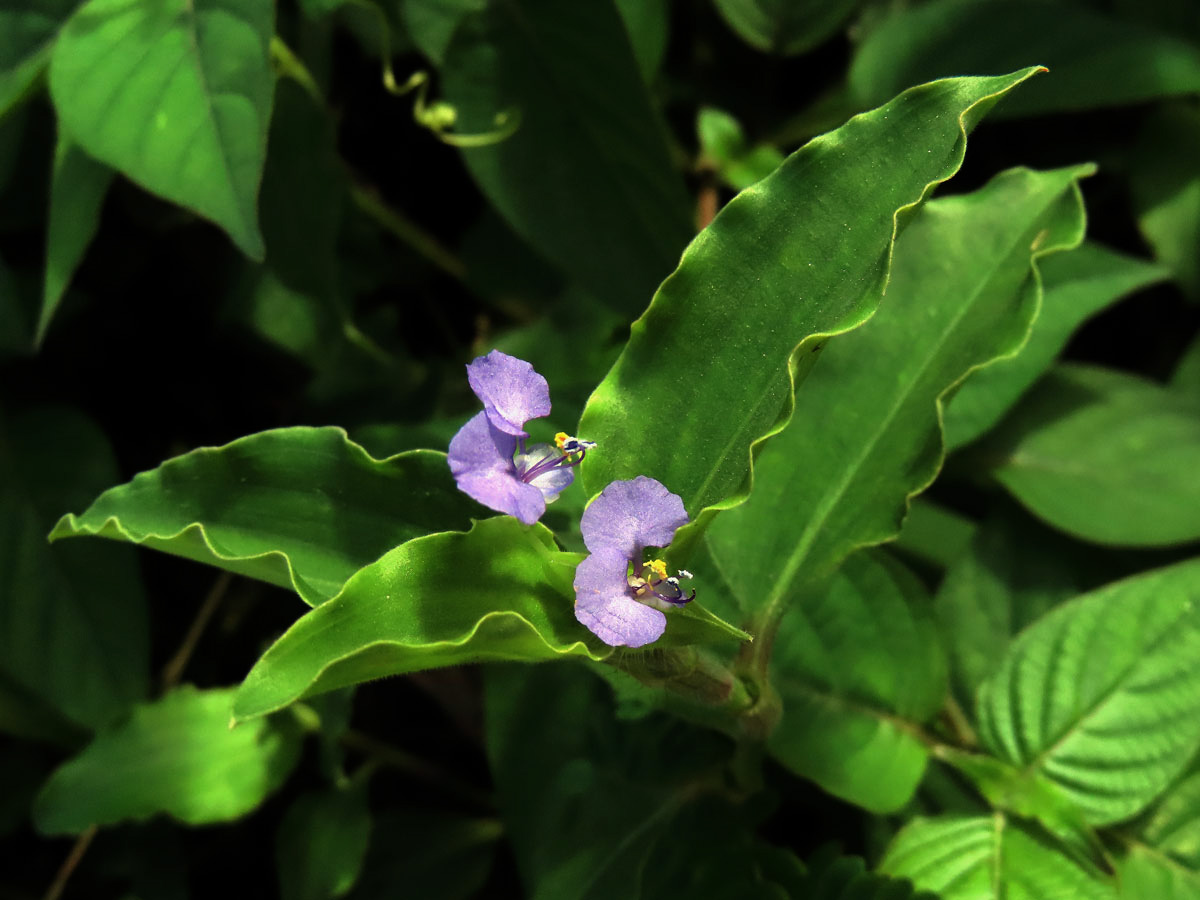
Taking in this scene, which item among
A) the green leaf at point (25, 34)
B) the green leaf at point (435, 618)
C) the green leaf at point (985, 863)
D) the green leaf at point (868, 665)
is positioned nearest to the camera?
the green leaf at point (435, 618)

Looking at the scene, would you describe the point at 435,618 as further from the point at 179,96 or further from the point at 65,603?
the point at 65,603

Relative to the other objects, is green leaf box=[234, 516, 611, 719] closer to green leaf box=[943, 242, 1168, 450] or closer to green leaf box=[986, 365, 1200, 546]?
green leaf box=[943, 242, 1168, 450]

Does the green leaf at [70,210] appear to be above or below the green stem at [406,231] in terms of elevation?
above

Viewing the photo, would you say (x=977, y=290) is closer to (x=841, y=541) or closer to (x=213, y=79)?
(x=841, y=541)

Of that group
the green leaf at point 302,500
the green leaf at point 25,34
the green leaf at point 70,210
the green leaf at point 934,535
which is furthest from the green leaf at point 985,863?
the green leaf at point 25,34

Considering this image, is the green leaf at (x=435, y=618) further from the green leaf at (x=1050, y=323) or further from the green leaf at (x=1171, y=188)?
the green leaf at (x=1171, y=188)

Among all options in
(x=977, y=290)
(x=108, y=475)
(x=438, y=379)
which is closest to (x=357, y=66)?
(x=438, y=379)
